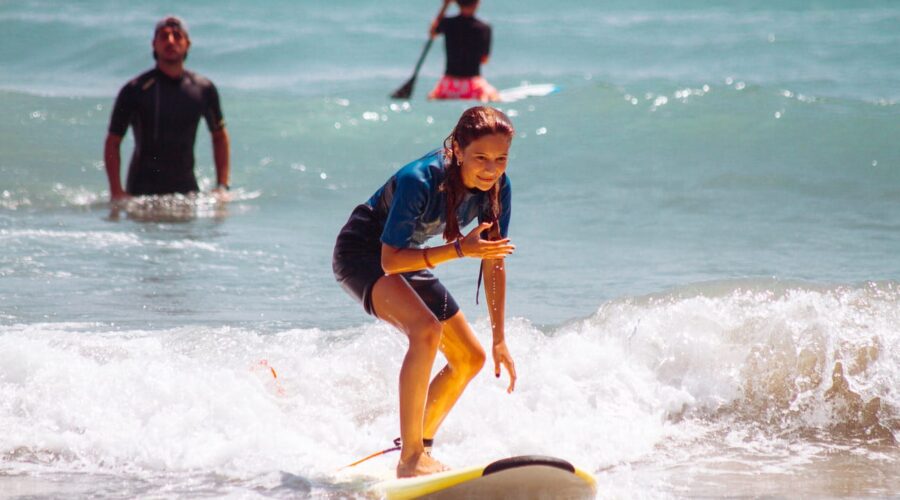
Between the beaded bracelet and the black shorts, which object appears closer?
the beaded bracelet

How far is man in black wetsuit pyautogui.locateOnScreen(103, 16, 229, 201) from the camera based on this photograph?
8586 mm

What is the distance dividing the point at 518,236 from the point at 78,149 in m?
6.36

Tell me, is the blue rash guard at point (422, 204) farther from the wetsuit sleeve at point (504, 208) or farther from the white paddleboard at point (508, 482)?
the white paddleboard at point (508, 482)

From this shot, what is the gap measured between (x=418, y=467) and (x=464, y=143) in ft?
3.69

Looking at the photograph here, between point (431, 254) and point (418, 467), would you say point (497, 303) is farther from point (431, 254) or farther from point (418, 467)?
point (418, 467)

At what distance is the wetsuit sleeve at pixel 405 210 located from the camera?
3783mm

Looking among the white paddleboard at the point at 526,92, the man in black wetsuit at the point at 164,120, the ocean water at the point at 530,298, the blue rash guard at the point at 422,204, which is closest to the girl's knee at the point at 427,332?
the blue rash guard at the point at 422,204

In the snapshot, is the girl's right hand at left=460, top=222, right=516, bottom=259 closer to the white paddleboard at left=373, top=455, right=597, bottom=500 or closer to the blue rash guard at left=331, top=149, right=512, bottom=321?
the blue rash guard at left=331, top=149, right=512, bottom=321

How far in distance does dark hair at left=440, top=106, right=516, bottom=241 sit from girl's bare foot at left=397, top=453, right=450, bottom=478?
0.77 meters

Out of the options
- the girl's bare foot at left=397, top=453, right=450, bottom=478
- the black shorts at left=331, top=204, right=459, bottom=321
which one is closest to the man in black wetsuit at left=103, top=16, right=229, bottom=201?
the black shorts at left=331, top=204, right=459, bottom=321

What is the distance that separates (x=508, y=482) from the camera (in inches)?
154

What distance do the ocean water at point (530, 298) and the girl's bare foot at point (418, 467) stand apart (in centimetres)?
35

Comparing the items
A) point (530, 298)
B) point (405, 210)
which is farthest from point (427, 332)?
point (530, 298)

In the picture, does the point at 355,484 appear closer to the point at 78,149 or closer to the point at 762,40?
the point at 78,149
